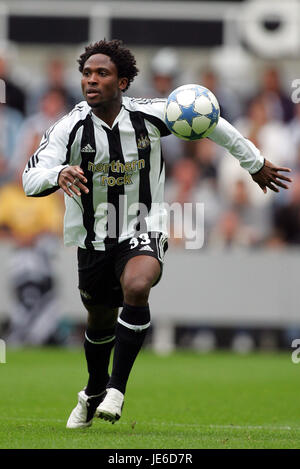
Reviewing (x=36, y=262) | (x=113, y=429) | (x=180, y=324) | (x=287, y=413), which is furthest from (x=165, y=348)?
(x=113, y=429)

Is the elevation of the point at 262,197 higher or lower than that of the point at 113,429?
higher

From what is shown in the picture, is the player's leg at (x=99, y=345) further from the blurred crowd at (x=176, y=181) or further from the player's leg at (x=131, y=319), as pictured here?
the blurred crowd at (x=176, y=181)

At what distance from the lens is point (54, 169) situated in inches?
239

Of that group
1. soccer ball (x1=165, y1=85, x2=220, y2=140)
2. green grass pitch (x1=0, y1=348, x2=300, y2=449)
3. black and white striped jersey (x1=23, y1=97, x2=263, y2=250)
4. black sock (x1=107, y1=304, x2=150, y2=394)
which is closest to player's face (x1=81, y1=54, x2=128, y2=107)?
black and white striped jersey (x1=23, y1=97, x2=263, y2=250)

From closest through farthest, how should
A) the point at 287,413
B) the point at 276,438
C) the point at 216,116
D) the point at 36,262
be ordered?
the point at 276,438 < the point at 216,116 < the point at 287,413 < the point at 36,262

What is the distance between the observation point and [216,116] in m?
6.57

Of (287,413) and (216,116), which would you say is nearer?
(216,116)

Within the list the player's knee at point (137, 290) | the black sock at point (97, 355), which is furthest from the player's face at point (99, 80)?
the black sock at point (97, 355)

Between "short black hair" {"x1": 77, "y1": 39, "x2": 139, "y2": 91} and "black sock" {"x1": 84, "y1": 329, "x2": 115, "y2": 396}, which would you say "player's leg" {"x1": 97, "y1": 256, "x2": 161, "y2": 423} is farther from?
"short black hair" {"x1": 77, "y1": 39, "x2": 139, "y2": 91}

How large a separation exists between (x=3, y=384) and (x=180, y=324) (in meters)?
4.87

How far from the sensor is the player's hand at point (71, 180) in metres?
5.87

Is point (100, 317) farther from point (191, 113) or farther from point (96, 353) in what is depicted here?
point (191, 113)

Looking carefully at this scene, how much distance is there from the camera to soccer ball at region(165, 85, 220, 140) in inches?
255

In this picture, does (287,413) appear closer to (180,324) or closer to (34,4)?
(180,324)
